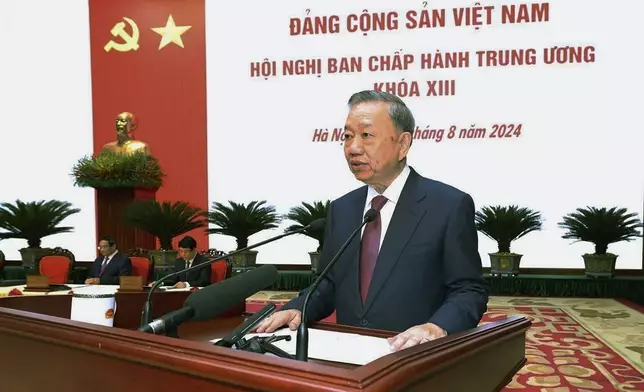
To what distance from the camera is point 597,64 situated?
695 centimetres

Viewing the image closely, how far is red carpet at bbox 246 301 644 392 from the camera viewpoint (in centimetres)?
328

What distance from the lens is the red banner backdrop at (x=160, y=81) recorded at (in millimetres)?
8047

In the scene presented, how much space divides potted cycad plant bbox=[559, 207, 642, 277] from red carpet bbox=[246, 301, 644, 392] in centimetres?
166

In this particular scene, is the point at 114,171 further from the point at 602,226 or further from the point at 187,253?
the point at 602,226

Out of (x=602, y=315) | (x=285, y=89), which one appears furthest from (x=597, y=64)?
(x=285, y=89)

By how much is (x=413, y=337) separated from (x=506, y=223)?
609 cm

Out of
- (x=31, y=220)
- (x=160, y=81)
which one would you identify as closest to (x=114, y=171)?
(x=31, y=220)

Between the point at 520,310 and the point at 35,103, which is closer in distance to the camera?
the point at 520,310

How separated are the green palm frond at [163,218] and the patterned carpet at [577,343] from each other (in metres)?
1.36

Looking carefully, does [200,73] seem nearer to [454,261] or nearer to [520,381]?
[520,381]

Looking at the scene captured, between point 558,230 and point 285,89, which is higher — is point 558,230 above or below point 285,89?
below

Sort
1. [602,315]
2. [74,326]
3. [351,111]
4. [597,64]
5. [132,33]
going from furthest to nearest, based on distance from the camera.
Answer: [132,33]
[597,64]
[602,315]
[351,111]
[74,326]

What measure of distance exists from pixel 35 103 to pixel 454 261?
845cm

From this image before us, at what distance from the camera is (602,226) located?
654 centimetres
